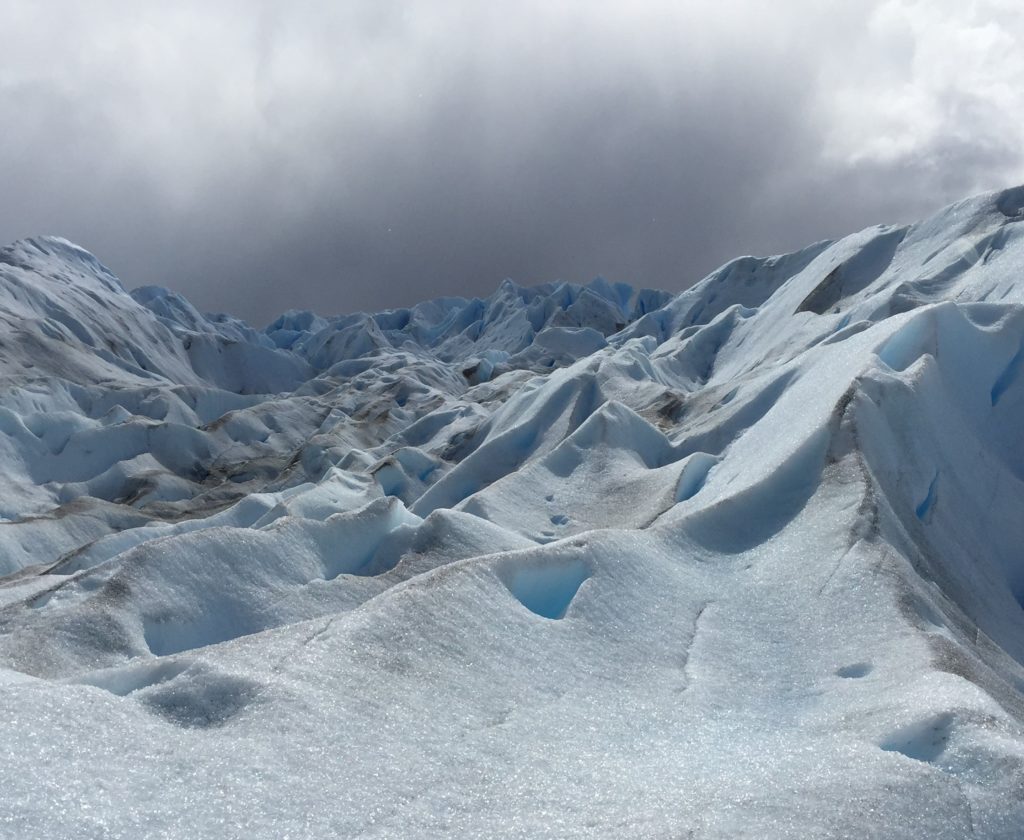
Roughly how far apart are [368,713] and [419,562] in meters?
5.07

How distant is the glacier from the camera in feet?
13.3

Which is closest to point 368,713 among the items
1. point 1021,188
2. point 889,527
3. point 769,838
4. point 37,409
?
point 769,838

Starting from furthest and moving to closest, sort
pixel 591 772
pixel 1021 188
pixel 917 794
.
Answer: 1. pixel 1021 188
2. pixel 591 772
3. pixel 917 794

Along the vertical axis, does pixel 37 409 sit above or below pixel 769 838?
below

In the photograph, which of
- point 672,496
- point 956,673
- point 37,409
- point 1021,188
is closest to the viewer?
point 956,673

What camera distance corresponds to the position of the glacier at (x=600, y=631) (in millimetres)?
4043

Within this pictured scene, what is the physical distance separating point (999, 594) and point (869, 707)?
4.88m

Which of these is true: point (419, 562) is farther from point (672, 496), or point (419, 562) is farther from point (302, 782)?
point (302, 782)

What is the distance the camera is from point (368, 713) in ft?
15.7

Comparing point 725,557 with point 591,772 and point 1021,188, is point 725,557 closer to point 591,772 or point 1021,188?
point 591,772

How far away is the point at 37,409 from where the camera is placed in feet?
121

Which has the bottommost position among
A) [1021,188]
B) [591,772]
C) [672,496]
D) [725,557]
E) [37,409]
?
[37,409]

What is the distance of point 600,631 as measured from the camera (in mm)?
6484

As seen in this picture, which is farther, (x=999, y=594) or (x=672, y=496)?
(x=672, y=496)
